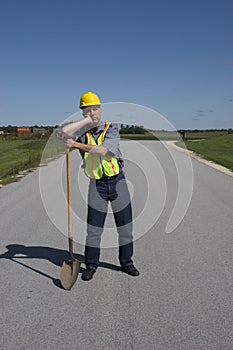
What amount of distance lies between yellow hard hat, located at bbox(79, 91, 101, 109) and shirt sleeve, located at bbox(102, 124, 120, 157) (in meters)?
0.33

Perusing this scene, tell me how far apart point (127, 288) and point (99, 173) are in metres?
1.25

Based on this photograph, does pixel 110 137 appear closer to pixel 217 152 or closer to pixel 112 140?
pixel 112 140

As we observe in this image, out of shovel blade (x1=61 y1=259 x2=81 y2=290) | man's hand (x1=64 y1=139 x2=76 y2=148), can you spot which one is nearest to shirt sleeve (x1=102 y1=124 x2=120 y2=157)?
man's hand (x1=64 y1=139 x2=76 y2=148)

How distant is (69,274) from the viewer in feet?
15.3

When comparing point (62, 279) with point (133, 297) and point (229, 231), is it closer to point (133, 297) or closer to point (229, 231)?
point (133, 297)

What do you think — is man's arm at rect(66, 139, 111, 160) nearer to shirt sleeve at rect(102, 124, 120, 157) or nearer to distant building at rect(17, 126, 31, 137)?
shirt sleeve at rect(102, 124, 120, 157)

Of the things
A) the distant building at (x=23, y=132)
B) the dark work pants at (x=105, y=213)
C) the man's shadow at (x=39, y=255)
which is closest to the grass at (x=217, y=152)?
the man's shadow at (x=39, y=255)

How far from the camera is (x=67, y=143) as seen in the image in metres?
4.55

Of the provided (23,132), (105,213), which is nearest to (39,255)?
(105,213)

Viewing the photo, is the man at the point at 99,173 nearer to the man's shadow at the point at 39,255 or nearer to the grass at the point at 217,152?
the man's shadow at the point at 39,255

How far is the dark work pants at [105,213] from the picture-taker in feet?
16.0

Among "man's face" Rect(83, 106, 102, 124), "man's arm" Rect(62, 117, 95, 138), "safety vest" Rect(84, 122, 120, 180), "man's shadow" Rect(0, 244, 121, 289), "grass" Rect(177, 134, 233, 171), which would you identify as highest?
"man's face" Rect(83, 106, 102, 124)

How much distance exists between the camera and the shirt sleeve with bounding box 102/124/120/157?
4.59 m

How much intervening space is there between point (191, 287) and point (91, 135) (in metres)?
1.90
